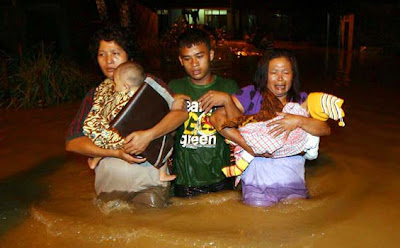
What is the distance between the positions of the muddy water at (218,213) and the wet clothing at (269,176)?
0.12 metres

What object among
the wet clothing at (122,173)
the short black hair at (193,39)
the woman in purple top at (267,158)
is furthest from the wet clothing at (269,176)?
the wet clothing at (122,173)

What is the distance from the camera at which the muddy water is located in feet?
10.9

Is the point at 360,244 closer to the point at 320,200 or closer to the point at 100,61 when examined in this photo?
the point at 320,200

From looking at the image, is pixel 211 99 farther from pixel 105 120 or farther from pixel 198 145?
pixel 105 120

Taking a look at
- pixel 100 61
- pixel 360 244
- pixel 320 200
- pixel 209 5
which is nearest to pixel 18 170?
pixel 100 61

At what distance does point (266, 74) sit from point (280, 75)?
0.42ft

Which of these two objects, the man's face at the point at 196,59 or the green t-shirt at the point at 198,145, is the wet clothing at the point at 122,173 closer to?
the green t-shirt at the point at 198,145

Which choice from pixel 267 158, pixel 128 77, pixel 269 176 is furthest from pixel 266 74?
pixel 128 77

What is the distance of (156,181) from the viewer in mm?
3574

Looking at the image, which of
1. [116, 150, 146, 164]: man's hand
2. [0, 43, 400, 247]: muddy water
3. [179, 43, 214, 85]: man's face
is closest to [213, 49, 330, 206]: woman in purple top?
[0, 43, 400, 247]: muddy water

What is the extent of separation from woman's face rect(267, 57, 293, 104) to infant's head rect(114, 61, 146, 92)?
3.48ft

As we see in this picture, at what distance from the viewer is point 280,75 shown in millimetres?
3537

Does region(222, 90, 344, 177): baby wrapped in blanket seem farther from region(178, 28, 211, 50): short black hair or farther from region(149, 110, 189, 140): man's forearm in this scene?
region(178, 28, 211, 50): short black hair

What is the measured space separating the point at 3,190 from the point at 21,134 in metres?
2.34
